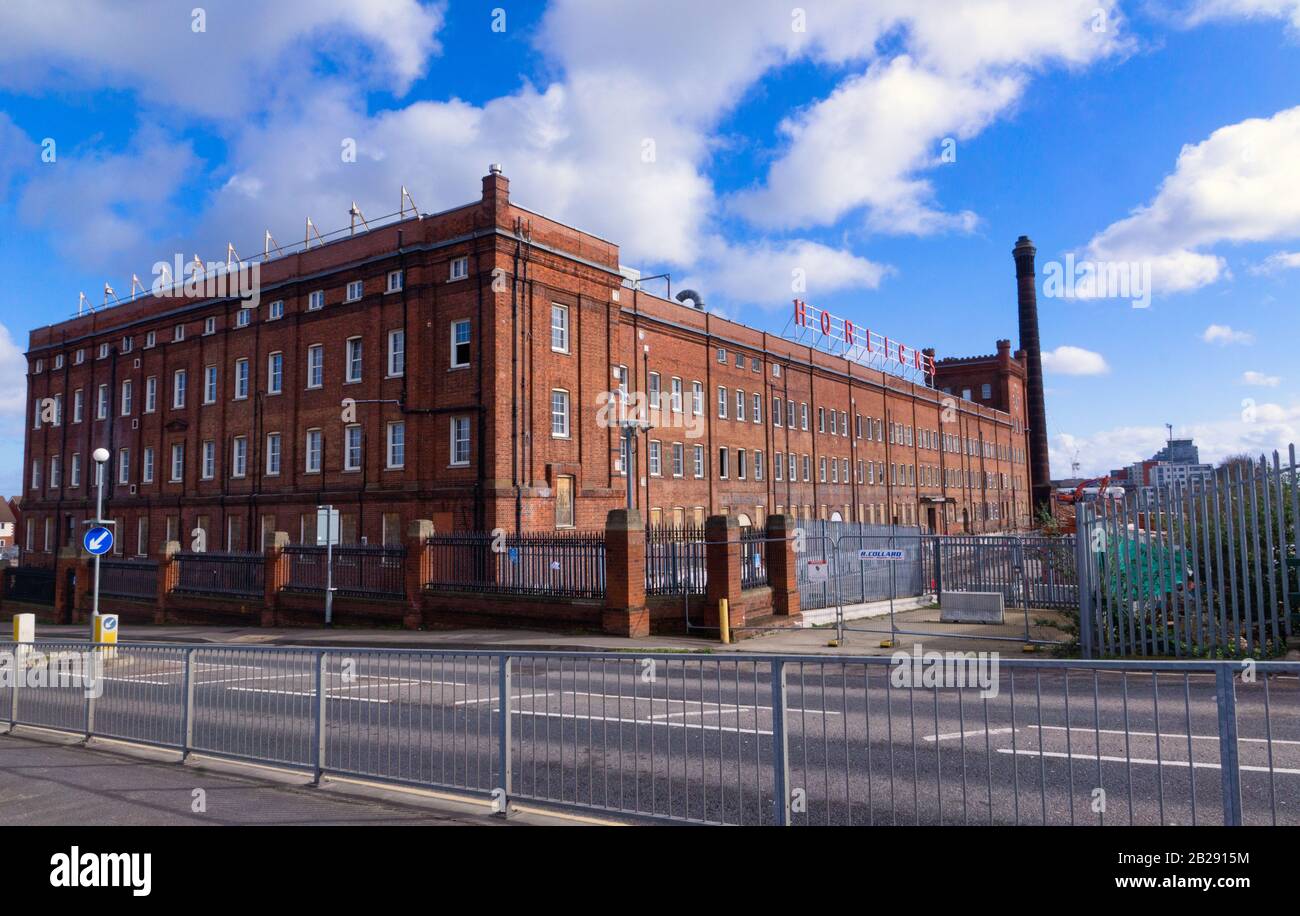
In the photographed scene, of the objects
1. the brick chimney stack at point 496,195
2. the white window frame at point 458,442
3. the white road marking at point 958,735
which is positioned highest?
the brick chimney stack at point 496,195

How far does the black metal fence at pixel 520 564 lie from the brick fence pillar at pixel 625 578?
656 mm

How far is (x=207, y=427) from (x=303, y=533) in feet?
30.8

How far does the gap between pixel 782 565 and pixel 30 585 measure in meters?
33.1

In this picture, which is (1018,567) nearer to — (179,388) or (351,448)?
(351,448)

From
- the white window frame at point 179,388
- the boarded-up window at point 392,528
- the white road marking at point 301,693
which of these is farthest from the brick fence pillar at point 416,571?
the white window frame at point 179,388

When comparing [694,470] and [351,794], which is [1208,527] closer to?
[351,794]

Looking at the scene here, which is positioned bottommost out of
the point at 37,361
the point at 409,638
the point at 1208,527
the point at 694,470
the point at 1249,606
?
the point at 409,638

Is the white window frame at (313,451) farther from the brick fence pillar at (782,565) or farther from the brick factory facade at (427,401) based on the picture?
the brick fence pillar at (782,565)

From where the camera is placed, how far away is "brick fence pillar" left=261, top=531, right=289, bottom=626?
84.2ft

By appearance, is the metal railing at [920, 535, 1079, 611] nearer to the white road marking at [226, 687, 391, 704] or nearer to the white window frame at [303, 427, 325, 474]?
the white road marking at [226, 687, 391, 704]

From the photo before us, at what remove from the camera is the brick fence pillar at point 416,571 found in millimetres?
22484

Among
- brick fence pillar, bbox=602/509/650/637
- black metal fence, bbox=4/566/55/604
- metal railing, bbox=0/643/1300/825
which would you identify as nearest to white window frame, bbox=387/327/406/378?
brick fence pillar, bbox=602/509/650/637
